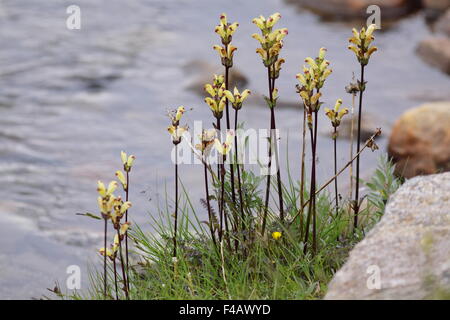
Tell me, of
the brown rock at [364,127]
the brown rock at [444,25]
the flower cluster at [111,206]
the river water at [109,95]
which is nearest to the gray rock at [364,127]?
the brown rock at [364,127]

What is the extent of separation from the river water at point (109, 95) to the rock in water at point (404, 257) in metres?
3.30

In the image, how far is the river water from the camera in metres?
6.64

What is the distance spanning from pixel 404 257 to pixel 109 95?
22.9ft

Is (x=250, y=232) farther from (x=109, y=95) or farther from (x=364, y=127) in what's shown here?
(x=109, y=95)

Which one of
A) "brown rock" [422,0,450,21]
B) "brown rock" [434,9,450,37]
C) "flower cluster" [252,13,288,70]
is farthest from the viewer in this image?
"brown rock" [422,0,450,21]

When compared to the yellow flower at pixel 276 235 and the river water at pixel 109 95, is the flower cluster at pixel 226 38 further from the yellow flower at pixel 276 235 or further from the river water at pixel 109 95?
the river water at pixel 109 95

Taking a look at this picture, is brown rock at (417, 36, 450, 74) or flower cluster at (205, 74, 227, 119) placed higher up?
brown rock at (417, 36, 450, 74)

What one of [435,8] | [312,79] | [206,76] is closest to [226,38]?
[312,79]

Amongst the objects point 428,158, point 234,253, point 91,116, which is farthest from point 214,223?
point 91,116

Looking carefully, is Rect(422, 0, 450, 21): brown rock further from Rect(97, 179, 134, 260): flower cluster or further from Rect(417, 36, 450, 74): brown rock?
Rect(97, 179, 134, 260): flower cluster

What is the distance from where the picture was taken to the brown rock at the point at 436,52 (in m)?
10.2

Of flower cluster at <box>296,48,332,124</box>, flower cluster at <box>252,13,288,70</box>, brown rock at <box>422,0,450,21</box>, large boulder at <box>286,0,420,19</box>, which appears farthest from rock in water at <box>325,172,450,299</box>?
brown rock at <box>422,0,450,21</box>

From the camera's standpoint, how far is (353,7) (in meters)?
11.9

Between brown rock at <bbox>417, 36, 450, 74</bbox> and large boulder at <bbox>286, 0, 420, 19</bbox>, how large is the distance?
4.92ft
